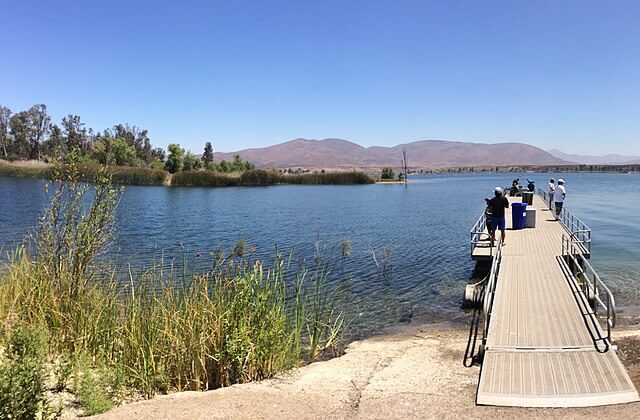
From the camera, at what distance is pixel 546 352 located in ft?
24.0

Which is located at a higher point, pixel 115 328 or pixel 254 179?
pixel 254 179

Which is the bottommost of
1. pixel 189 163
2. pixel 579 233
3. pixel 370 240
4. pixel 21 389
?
pixel 370 240

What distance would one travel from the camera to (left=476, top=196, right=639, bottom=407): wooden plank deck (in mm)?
5969

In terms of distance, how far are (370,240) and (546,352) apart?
16855mm

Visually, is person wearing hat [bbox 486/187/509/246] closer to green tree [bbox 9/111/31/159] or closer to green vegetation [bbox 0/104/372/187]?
green vegetation [bbox 0/104/372/187]

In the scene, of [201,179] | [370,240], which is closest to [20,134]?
[201,179]

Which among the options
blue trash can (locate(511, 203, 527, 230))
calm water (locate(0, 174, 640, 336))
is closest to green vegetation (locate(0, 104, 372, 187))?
calm water (locate(0, 174, 640, 336))

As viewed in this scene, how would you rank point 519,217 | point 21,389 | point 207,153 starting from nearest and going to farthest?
point 21,389 → point 519,217 → point 207,153

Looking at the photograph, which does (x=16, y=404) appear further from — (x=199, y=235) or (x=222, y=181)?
(x=222, y=181)

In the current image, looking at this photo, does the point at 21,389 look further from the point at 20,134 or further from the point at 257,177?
the point at 20,134

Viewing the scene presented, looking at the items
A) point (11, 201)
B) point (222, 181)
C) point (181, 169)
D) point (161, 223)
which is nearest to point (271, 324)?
point (161, 223)

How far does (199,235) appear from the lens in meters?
24.2

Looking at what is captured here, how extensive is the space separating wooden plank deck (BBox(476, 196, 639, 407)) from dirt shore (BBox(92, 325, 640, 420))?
0.92 feet

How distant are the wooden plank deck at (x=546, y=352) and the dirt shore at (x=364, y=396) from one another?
0.92 ft
